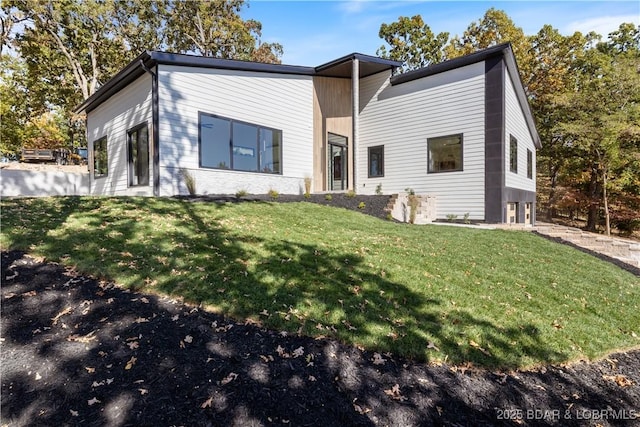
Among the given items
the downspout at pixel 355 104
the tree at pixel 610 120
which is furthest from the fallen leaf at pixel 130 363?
the tree at pixel 610 120

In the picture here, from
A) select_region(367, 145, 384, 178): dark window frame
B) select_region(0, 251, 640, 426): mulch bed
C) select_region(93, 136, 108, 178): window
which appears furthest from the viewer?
select_region(367, 145, 384, 178): dark window frame

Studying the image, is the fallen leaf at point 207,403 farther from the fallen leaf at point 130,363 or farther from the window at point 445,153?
the window at point 445,153

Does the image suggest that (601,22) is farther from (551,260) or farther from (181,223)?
(181,223)

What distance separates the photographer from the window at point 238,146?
968cm

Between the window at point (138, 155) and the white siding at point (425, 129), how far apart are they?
25.4ft

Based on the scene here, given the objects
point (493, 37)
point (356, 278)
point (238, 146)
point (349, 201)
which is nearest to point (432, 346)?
point (356, 278)

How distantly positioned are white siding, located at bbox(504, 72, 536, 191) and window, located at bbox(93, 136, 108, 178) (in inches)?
551

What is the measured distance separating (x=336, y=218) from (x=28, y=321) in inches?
237

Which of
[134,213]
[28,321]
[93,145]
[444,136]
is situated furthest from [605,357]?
[93,145]

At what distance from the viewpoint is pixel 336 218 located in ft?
26.0

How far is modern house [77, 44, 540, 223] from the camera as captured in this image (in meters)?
9.34

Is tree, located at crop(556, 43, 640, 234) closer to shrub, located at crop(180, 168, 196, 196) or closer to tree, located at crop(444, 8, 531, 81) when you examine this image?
tree, located at crop(444, 8, 531, 81)

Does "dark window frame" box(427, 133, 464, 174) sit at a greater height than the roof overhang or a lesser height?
lesser

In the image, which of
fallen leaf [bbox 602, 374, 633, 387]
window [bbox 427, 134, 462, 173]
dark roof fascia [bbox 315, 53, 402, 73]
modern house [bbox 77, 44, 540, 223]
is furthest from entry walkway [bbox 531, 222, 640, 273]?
dark roof fascia [bbox 315, 53, 402, 73]
